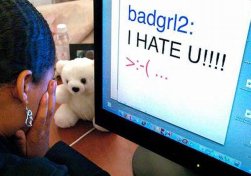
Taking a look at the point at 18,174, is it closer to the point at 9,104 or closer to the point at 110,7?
the point at 9,104

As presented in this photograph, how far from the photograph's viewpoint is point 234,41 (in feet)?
1.68

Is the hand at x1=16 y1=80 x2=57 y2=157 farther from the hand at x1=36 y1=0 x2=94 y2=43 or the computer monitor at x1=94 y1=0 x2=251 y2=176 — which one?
the hand at x1=36 y1=0 x2=94 y2=43

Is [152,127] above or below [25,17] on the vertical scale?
below

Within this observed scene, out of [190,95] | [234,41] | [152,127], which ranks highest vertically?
[234,41]

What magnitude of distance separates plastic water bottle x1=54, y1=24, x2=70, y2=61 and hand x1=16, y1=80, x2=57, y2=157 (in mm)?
327

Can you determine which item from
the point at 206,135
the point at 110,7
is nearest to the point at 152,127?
the point at 206,135

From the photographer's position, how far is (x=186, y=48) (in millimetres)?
573

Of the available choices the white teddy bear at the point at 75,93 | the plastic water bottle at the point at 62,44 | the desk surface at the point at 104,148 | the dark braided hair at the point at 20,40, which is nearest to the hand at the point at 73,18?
the plastic water bottle at the point at 62,44

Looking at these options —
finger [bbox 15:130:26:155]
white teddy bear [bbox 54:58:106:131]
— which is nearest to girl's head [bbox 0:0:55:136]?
finger [bbox 15:130:26:155]

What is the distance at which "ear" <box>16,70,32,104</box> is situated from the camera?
1.71ft

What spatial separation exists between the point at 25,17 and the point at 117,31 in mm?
184

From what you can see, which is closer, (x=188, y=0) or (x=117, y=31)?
(x=188, y=0)

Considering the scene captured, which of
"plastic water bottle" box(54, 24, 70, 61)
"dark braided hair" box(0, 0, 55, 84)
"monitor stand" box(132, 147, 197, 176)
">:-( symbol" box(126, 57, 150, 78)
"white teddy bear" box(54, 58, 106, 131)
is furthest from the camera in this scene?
"plastic water bottle" box(54, 24, 70, 61)

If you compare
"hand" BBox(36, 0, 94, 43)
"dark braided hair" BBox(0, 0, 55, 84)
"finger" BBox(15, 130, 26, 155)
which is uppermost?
"dark braided hair" BBox(0, 0, 55, 84)
